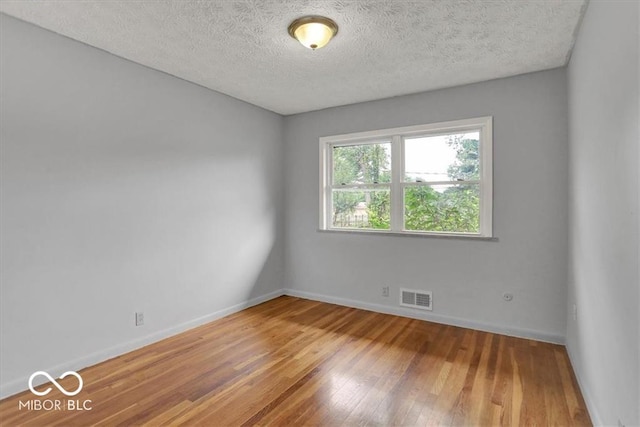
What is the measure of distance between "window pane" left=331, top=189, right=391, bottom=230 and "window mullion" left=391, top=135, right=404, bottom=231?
9 centimetres

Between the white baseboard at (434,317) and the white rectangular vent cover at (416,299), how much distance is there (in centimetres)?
7

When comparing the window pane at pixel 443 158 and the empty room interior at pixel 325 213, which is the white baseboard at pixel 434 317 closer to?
the empty room interior at pixel 325 213

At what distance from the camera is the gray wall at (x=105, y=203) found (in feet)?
7.30

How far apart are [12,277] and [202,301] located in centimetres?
163

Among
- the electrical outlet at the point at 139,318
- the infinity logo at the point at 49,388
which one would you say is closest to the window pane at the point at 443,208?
the electrical outlet at the point at 139,318

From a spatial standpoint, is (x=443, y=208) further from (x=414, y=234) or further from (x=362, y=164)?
(x=362, y=164)

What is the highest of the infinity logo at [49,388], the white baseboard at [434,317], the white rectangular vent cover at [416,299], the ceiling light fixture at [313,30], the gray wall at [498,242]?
the ceiling light fixture at [313,30]

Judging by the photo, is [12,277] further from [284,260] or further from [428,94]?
[428,94]

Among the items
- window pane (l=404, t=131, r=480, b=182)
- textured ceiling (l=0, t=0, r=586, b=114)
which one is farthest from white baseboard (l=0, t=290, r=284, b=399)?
window pane (l=404, t=131, r=480, b=182)

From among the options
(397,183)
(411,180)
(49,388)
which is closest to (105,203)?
(49,388)

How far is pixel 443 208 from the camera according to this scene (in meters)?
3.63

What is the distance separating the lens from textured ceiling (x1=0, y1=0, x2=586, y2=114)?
6.84 feet

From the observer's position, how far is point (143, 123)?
2963 mm

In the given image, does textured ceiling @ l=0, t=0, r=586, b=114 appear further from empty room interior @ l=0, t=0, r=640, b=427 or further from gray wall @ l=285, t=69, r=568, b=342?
gray wall @ l=285, t=69, r=568, b=342
